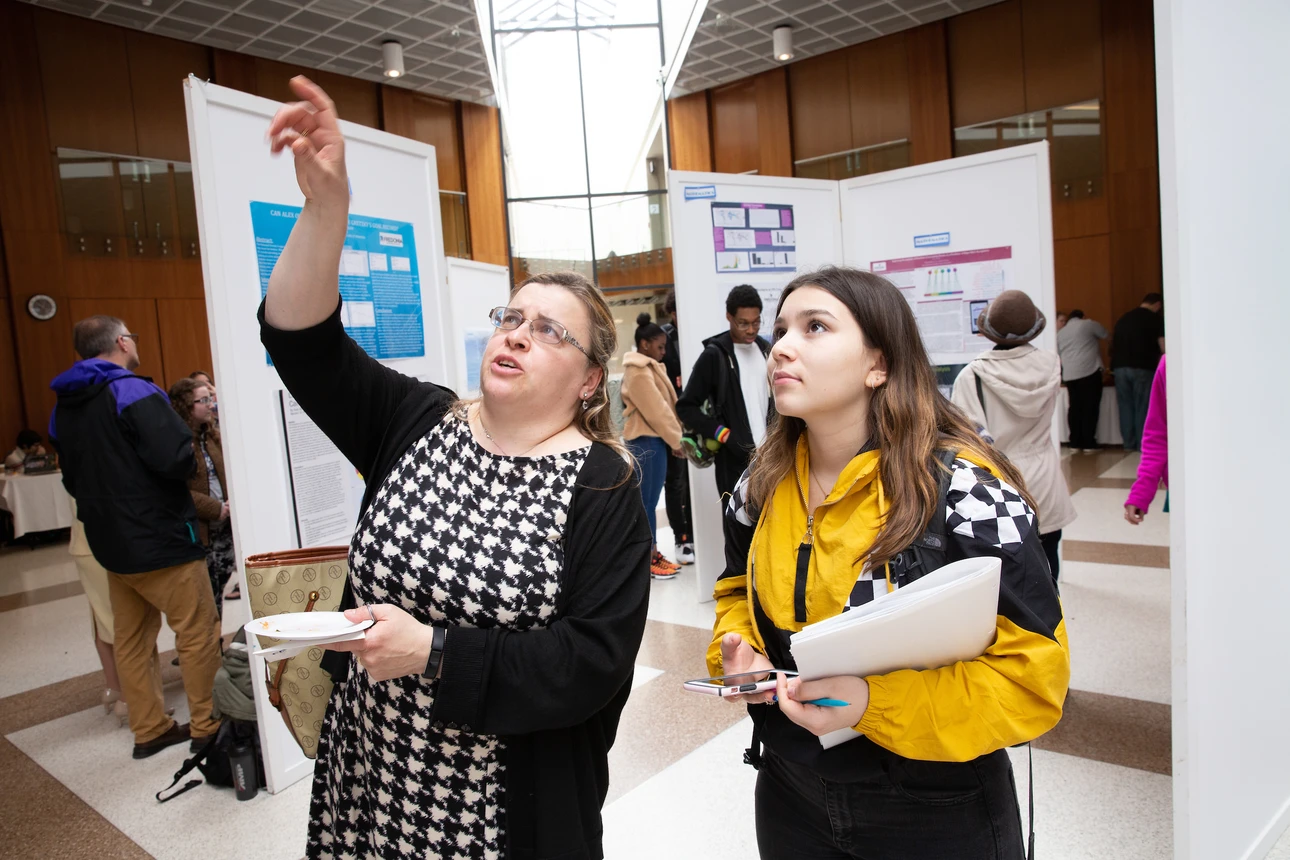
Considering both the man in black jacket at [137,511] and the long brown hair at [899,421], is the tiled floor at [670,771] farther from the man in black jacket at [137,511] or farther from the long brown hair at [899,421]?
the long brown hair at [899,421]

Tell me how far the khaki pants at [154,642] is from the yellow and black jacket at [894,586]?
2716mm

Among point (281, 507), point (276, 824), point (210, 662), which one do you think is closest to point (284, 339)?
point (281, 507)

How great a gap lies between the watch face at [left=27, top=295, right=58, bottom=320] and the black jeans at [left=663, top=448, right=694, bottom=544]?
7.73 m

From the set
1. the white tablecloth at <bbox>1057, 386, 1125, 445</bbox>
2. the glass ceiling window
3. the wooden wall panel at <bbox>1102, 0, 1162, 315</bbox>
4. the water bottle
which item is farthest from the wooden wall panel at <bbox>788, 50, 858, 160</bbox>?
the water bottle

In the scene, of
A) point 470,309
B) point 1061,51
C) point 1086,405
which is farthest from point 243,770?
point 1061,51

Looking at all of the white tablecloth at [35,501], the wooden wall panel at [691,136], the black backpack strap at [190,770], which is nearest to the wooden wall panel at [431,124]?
the wooden wall panel at [691,136]

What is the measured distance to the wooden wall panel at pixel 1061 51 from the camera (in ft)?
31.9

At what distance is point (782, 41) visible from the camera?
10.7 metres

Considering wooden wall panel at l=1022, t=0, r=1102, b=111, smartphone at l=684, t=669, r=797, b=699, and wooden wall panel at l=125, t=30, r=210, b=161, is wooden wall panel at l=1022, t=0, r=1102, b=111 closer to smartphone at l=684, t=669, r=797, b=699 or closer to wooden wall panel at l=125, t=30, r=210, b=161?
wooden wall panel at l=125, t=30, r=210, b=161

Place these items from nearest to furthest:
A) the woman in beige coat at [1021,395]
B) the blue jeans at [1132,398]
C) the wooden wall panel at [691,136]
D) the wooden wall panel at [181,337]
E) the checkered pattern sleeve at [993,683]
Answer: the checkered pattern sleeve at [993,683], the woman in beige coat at [1021,395], the blue jeans at [1132,398], the wooden wall panel at [181,337], the wooden wall panel at [691,136]

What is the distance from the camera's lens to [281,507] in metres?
2.87

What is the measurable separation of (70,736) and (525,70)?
1169 centimetres

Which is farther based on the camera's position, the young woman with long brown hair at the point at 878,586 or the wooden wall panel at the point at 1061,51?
the wooden wall panel at the point at 1061,51

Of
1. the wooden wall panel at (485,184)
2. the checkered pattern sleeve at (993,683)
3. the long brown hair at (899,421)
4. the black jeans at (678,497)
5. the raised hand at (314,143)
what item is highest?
the wooden wall panel at (485,184)
